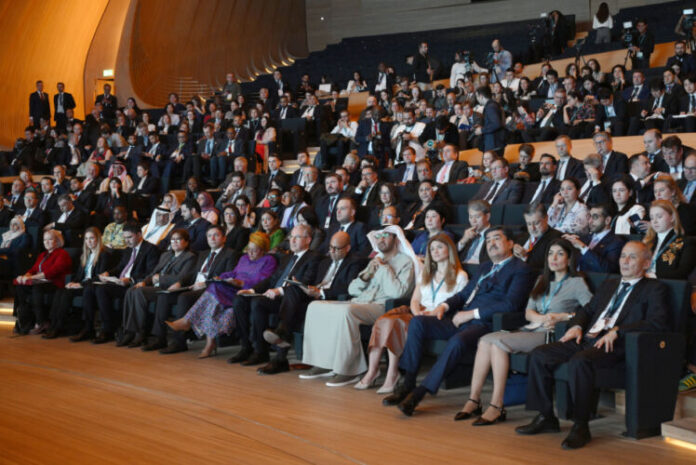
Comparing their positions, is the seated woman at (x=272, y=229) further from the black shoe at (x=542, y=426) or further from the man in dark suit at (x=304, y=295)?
the black shoe at (x=542, y=426)

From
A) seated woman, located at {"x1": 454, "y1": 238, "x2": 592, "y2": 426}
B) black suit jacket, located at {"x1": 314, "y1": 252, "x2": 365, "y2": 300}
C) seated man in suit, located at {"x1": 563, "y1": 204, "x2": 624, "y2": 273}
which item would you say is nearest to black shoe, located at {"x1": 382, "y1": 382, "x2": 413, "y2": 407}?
seated woman, located at {"x1": 454, "y1": 238, "x2": 592, "y2": 426}

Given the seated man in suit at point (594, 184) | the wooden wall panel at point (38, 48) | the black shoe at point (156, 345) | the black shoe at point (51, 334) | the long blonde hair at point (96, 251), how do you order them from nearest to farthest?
the seated man in suit at point (594, 184)
the black shoe at point (156, 345)
the black shoe at point (51, 334)
the long blonde hair at point (96, 251)
the wooden wall panel at point (38, 48)

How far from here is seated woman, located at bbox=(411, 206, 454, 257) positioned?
239 inches

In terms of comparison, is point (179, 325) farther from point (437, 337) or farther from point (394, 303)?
point (437, 337)

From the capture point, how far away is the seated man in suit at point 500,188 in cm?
696

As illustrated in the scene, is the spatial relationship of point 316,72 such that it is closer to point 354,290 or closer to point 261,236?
point 261,236

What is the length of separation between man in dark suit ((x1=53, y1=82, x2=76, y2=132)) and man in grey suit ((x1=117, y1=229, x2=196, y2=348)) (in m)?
8.44

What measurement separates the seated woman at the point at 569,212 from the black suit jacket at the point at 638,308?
4.77ft

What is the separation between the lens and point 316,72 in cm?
1627

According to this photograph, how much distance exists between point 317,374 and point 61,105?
10.9 m

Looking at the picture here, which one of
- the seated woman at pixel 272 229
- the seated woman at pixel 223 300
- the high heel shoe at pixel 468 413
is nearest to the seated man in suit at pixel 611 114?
the seated woman at pixel 272 229

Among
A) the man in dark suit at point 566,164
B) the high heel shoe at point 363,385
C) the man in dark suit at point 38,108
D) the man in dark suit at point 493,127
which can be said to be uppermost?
the man in dark suit at point 38,108

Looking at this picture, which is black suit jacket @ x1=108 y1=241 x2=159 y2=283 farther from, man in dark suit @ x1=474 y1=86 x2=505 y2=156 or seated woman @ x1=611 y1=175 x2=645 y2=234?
seated woman @ x1=611 y1=175 x2=645 y2=234

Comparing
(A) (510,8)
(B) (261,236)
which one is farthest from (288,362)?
(A) (510,8)
